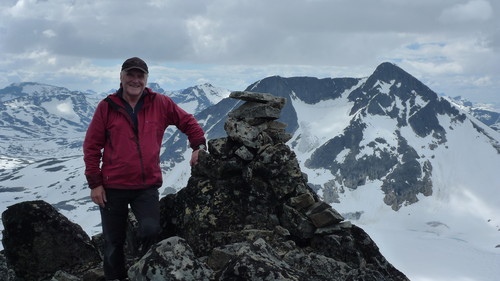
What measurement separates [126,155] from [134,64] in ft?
7.27

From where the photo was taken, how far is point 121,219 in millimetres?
10234

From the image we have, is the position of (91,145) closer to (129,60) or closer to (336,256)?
(129,60)

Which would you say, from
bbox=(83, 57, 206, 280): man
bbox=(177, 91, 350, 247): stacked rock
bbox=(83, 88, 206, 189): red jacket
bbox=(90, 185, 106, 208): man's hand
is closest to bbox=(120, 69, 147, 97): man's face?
bbox=(83, 57, 206, 280): man

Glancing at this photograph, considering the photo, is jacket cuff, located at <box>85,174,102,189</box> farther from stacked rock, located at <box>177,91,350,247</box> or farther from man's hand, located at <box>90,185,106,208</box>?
stacked rock, located at <box>177,91,350,247</box>

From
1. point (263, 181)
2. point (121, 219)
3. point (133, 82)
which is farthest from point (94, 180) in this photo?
point (263, 181)

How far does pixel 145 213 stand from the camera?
393 inches

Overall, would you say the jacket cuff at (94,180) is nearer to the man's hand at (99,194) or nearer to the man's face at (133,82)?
the man's hand at (99,194)

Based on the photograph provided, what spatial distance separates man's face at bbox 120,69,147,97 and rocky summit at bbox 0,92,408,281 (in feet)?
15.9

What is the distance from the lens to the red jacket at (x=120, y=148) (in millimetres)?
9453

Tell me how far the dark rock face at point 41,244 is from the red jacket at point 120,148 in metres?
5.62

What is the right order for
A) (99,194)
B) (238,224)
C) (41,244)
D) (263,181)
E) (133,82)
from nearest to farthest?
(99,194) < (133,82) < (41,244) < (238,224) < (263,181)

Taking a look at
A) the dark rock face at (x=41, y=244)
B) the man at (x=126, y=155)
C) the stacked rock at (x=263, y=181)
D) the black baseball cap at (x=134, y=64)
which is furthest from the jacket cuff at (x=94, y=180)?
the dark rock face at (x=41, y=244)

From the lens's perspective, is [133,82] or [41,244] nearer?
[133,82]

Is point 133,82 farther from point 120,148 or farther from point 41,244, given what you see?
point 41,244
